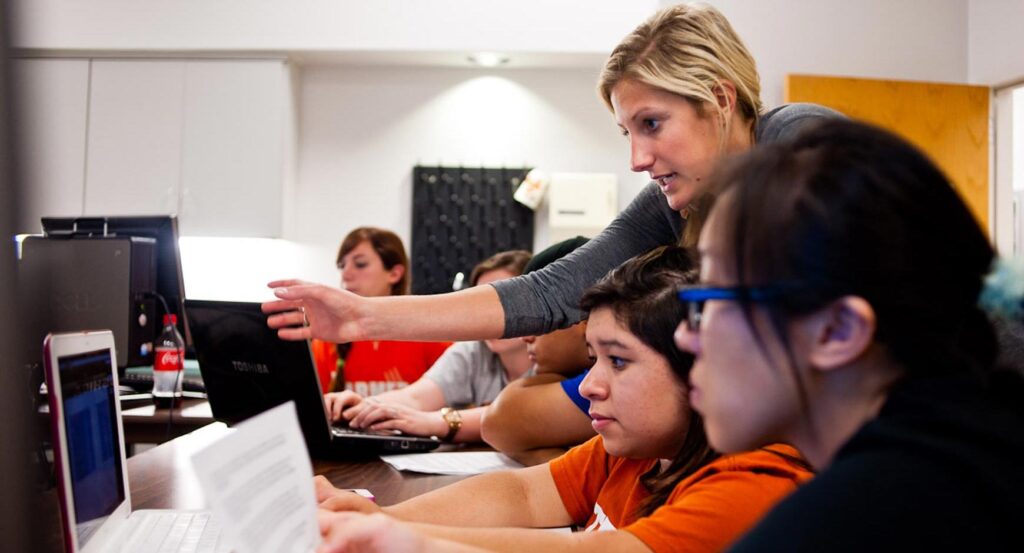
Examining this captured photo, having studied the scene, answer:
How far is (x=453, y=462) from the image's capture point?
173 centimetres

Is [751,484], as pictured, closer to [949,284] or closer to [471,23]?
[949,284]

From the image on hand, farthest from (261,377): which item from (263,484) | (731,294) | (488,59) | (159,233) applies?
(488,59)

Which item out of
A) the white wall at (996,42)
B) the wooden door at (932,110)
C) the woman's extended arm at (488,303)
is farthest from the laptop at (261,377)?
the white wall at (996,42)

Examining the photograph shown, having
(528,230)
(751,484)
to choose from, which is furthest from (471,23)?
(751,484)

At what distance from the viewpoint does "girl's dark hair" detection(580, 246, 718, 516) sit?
1.13 meters

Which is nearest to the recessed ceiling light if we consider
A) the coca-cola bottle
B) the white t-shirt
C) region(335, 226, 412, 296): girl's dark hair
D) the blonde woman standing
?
region(335, 226, 412, 296): girl's dark hair

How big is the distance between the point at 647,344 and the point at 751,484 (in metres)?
0.28

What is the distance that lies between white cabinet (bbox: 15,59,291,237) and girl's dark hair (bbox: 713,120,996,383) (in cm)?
397

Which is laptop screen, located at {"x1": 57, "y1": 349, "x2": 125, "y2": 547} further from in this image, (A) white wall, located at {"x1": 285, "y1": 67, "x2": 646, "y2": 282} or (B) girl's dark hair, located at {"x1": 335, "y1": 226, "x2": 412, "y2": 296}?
(A) white wall, located at {"x1": 285, "y1": 67, "x2": 646, "y2": 282}

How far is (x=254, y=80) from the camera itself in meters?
4.37

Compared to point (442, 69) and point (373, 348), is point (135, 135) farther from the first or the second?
point (373, 348)

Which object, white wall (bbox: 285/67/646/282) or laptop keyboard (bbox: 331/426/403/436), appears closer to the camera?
laptop keyboard (bbox: 331/426/403/436)

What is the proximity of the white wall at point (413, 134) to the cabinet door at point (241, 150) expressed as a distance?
27cm

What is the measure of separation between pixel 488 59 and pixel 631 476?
3.43 meters
